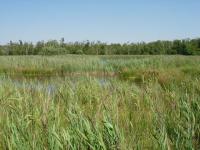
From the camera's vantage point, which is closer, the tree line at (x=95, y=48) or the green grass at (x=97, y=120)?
the green grass at (x=97, y=120)

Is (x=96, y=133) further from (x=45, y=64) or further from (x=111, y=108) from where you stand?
(x=45, y=64)

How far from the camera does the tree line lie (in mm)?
49906

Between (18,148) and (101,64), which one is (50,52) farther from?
(18,148)

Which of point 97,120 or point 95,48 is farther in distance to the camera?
point 95,48

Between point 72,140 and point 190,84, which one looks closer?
point 72,140

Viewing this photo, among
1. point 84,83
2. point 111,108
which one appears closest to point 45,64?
point 84,83

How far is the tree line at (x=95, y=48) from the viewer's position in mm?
49906

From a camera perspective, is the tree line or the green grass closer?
the green grass

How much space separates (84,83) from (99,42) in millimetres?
48842

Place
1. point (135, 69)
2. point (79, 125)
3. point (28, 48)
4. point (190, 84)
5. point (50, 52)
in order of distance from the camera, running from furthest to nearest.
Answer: point (28, 48) < point (50, 52) < point (135, 69) < point (190, 84) < point (79, 125)

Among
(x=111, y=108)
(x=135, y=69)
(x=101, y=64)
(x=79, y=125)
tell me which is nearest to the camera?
(x=79, y=125)

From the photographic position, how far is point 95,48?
5456 cm

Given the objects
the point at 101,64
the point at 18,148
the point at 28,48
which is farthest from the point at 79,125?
the point at 28,48

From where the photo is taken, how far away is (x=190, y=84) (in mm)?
8070
